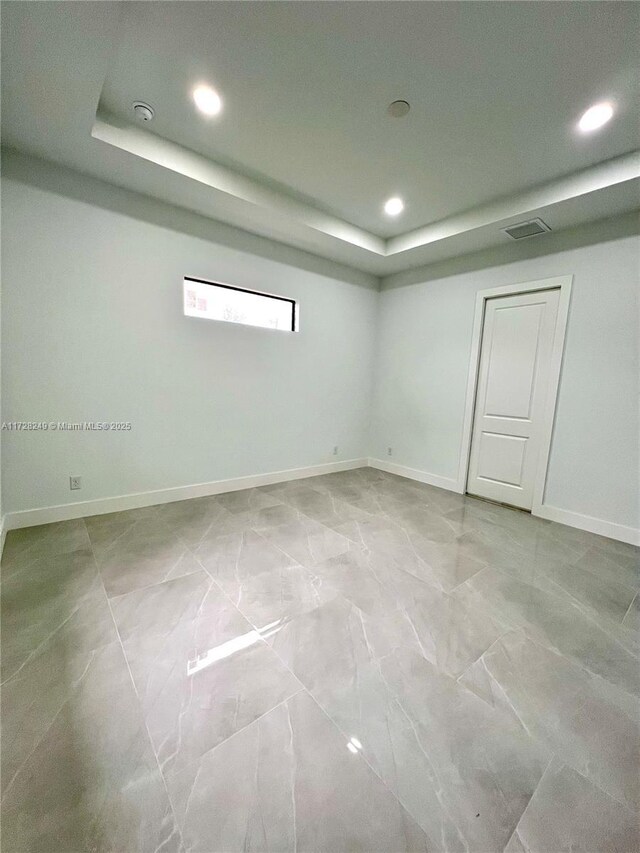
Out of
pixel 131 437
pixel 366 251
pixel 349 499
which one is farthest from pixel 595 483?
pixel 131 437

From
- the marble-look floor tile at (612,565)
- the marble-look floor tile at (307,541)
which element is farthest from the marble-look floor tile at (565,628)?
the marble-look floor tile at (307,541)

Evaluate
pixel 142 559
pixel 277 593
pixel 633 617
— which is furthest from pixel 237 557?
pixel 633 617

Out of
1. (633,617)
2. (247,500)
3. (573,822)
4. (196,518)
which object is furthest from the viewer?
(247,500)

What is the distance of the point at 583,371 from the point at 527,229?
57.4 inches

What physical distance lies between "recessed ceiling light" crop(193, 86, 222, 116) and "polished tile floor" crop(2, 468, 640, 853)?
119 inches

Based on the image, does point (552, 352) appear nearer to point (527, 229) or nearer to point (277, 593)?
point (527, 229)

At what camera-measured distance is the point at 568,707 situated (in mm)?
1280

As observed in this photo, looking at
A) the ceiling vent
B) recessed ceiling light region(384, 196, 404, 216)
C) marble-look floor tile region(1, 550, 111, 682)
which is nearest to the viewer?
marble-look floor tile region(1, 550, 111, 682)

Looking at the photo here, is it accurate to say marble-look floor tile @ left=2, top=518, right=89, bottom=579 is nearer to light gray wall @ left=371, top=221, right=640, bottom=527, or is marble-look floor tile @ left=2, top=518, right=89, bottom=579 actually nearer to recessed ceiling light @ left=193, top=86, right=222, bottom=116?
recessed ceiling light @ left=193, top=86, right=222, bottom=116

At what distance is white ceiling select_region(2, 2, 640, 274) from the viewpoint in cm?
152

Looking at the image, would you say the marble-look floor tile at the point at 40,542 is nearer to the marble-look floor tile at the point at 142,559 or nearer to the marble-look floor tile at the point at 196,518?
the marble-look floor tile at the point at 142,559
